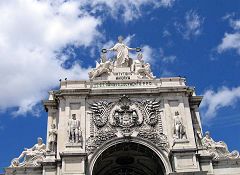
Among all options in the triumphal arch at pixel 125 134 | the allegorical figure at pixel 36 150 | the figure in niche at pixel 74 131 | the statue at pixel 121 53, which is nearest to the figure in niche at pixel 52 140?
the triumphal arch at pixel 125 134

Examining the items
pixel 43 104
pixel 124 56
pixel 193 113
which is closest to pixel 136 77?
pixel 124 56

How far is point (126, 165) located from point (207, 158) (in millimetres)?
5608

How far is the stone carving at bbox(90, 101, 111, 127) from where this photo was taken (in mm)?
25208

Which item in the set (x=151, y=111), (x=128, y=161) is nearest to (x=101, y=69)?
(x=151, y=111)

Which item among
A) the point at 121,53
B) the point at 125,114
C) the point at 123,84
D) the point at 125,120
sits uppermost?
the point at 121,53


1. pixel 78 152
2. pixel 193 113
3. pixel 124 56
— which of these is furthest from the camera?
pixel 124 56

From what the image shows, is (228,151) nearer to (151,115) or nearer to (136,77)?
(151,115)

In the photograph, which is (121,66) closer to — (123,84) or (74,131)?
(123,84)

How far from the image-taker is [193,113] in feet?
89.6

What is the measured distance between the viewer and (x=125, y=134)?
24.6m

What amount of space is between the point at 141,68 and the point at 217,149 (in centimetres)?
730

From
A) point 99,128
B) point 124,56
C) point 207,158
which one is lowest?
point 207,158

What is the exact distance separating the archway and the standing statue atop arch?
21.0 ft

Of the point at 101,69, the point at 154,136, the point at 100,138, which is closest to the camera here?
the point at 100,138
